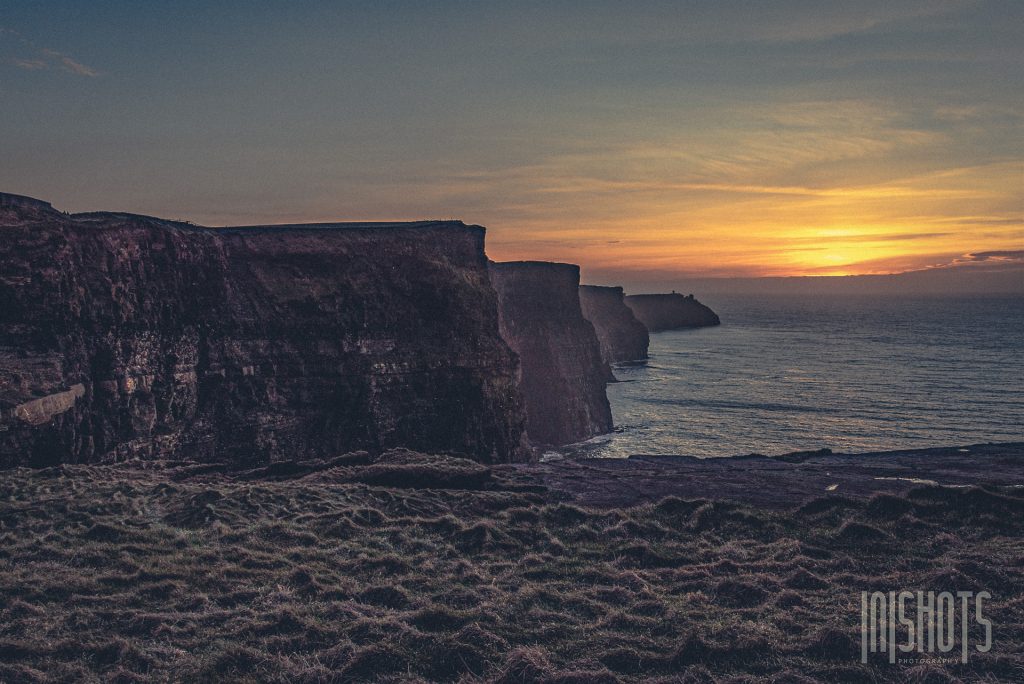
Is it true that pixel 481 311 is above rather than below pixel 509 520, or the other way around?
above

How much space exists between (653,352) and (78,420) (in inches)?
4818

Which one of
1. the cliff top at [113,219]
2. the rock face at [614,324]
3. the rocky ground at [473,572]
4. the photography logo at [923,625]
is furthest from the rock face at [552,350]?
the photography logo at [923,625]

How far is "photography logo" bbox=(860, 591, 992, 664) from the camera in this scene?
34.2 ft

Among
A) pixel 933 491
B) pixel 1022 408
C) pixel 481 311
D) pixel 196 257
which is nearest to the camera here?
pixel 933 491

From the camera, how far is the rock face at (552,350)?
59.5 metres

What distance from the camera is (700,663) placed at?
33.5 feet

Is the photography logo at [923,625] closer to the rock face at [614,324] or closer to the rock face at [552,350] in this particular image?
the rock face at [552,350]

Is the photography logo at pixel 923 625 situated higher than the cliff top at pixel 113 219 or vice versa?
the cliff top at pixel 113 219

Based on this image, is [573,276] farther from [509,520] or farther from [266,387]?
[509,520]

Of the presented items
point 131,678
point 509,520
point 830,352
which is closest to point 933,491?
point 509,520

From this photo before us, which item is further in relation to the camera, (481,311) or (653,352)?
(653,352)

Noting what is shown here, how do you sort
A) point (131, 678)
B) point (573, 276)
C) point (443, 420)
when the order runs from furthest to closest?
1. point (573, 276)
2. point (443, 420)
3. point (131, 678)

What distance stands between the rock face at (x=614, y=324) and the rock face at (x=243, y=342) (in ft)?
249

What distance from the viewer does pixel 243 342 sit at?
29016 mm
